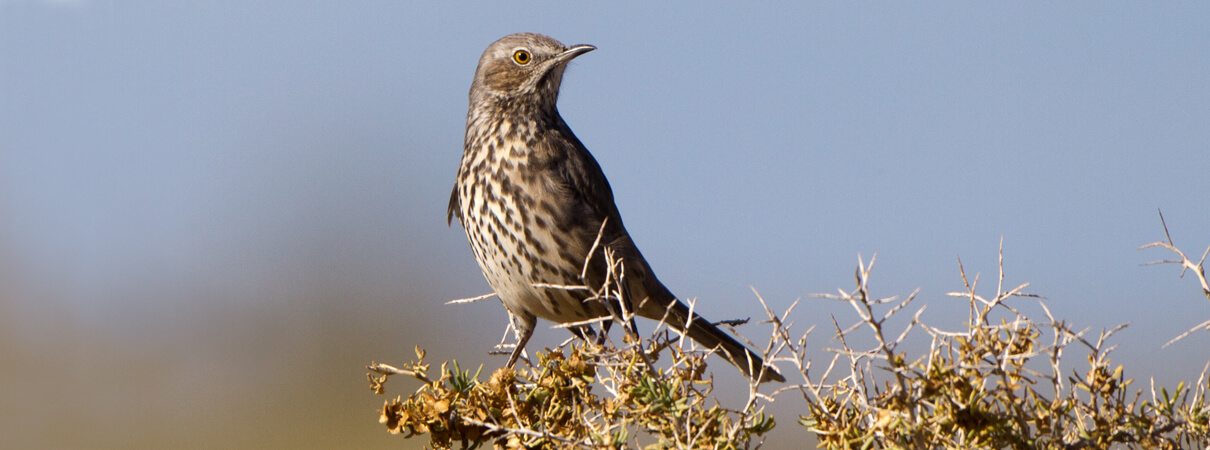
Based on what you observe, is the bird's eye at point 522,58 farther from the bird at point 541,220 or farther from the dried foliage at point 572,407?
the dried foliage at point 572,407

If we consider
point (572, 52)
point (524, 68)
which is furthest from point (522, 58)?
point (572, 52)

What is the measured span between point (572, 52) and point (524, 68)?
277 mm

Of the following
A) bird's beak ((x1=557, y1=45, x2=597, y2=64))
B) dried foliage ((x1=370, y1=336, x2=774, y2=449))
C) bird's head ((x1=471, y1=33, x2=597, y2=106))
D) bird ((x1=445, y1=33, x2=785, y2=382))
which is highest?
bird's beak ((x1=557, y1=45, x2=597, y2=64))

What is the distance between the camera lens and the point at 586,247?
4.86m

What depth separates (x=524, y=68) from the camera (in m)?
5.57

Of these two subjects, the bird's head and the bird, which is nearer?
the bird

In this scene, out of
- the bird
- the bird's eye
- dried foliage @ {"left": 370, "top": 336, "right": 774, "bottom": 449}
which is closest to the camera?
dried foliage @ {"left": 370, "top": 336, "right": 774, "bottom": 449}

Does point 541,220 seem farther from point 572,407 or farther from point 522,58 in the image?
point 572,407

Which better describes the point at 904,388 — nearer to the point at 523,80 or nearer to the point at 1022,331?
the point at 1022,331

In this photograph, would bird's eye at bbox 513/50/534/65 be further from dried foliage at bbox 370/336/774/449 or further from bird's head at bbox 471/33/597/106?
dried foliage at bbox 370/336/774/449

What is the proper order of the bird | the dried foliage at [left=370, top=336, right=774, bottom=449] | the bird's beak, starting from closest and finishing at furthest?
1. the dried foliage at [left=370, top=336, right=774, bottom=449]
2. the bird
3. the bird's beak

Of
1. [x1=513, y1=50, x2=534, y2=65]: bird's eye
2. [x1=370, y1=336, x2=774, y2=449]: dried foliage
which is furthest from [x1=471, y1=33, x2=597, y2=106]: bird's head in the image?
[x1=370, y1=336, x2=774, y2=449]: dried foliage

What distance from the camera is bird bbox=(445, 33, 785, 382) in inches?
187

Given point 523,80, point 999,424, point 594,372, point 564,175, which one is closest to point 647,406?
point 594,372
